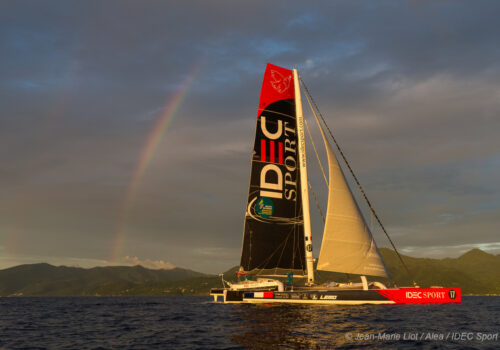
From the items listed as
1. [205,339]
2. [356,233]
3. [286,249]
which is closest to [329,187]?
[356,233]

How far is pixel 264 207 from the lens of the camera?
39562 mm

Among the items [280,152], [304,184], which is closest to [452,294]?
[304,184]

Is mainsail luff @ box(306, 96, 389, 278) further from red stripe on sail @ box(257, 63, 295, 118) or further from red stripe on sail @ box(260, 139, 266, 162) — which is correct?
red stripe on sail @ box(257, 63, 295, 118)

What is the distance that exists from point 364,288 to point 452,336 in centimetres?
1274

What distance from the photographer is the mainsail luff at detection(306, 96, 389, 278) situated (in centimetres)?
3419

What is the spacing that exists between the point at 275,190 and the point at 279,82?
10.8 m

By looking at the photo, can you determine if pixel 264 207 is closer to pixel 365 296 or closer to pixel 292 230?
pixel 292 230

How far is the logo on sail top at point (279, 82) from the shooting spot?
42062 millimetres

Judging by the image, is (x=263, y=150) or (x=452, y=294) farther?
(x=263, y=150)

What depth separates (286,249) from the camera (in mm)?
39250

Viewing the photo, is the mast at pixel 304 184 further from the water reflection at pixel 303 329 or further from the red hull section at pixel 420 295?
the water reflection at pixel 303 329

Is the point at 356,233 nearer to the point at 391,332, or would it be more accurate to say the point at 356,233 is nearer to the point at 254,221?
the point at 254,221

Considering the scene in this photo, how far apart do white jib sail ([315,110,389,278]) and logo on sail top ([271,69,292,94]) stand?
10.6 meters

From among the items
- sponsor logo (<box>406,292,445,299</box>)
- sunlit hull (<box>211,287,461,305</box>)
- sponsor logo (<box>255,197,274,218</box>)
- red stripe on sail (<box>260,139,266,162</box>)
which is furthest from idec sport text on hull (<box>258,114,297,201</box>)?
sponsor logo (<box>406,292,445,299</box>)
